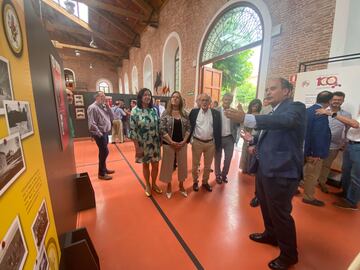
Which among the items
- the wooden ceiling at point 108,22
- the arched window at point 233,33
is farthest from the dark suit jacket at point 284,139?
the wooden ceiling at point 108,22

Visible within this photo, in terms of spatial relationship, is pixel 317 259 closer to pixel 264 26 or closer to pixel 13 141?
pixel 13 141

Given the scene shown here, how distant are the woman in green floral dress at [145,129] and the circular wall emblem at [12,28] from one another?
1513 mm

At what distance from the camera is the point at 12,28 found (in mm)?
710

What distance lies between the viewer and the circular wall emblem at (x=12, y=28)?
2.17 feet

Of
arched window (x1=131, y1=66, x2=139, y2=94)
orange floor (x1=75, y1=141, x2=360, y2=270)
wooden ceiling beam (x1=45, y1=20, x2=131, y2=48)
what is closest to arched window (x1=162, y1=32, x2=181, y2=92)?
arched window (x1=131, y1=66, x2=139, y2=94)

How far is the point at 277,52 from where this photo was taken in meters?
4.02

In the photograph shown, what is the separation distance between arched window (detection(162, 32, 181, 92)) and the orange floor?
7217 millimetres

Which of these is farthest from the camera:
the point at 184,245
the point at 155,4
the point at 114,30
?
the point at 114,30

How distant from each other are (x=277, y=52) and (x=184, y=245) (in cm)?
445

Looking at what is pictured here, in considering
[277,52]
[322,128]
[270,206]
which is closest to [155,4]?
[277,52]

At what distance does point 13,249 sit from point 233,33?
6544 mm

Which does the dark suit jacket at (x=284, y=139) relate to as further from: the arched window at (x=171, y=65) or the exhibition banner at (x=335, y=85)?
the arched window at (x=171, y=65)

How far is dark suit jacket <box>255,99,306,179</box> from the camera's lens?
1.21 m

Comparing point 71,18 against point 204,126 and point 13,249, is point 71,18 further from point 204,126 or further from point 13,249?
point 13,249
